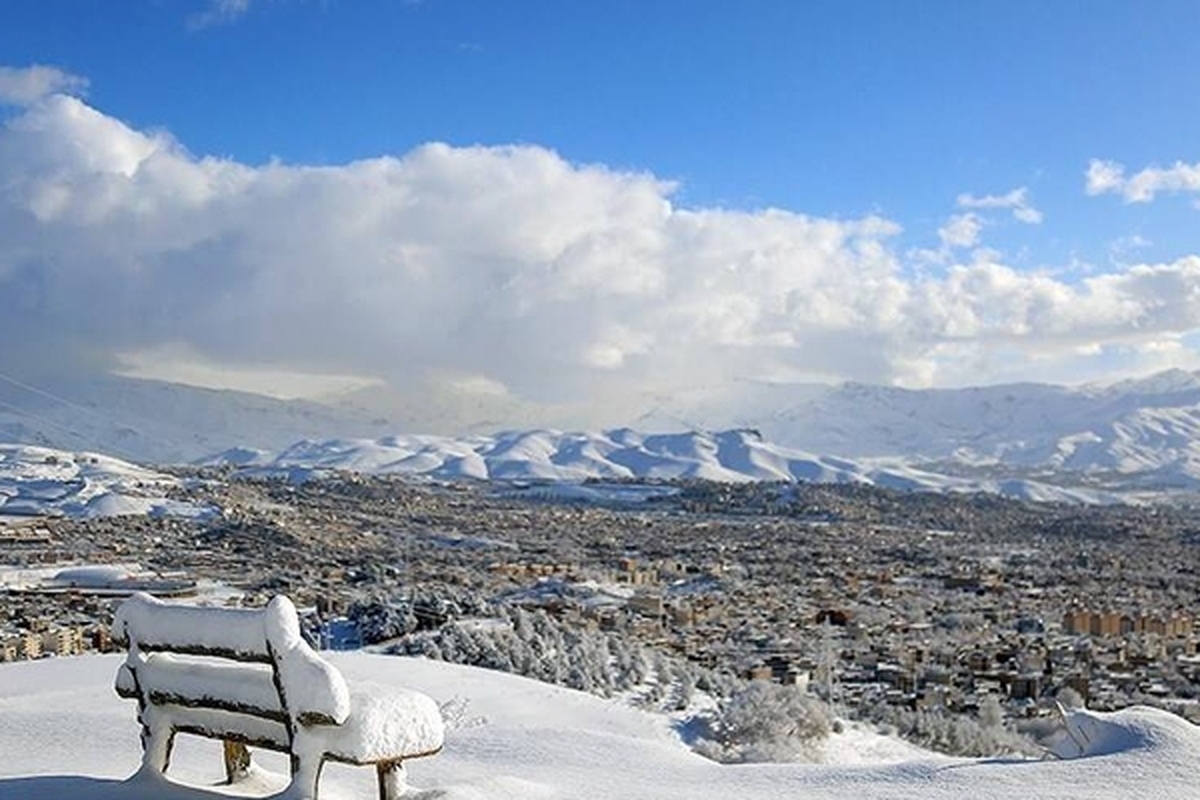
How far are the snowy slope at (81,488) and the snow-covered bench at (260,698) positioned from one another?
76.7m

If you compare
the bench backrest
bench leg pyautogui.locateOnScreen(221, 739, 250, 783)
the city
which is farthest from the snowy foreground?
the city

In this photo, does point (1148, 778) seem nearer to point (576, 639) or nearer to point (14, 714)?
point (14, 714)

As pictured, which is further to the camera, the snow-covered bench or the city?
the city

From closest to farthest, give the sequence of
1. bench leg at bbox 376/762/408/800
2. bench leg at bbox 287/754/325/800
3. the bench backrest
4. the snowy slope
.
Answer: the bench backrest, bench leg at bbox 287/754/325/800, bench leg at bbox 376/762/408/800, the snowy slope

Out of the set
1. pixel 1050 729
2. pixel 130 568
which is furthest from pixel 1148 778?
pixel 130 568

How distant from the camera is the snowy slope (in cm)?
8169

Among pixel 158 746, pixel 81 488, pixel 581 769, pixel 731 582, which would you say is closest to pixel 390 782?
pixel 158 746

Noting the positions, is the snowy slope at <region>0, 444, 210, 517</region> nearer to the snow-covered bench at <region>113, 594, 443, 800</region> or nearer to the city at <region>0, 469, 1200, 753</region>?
the city at <region>0, 469, 1200, 753</region>

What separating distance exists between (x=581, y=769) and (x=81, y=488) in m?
89.4

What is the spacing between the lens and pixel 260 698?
6496 mm

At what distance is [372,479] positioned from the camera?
134 m

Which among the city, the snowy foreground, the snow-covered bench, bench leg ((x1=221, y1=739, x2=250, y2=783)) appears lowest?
the city

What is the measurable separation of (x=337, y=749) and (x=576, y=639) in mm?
17898

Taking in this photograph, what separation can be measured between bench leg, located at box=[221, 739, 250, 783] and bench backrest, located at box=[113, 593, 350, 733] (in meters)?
0.39
